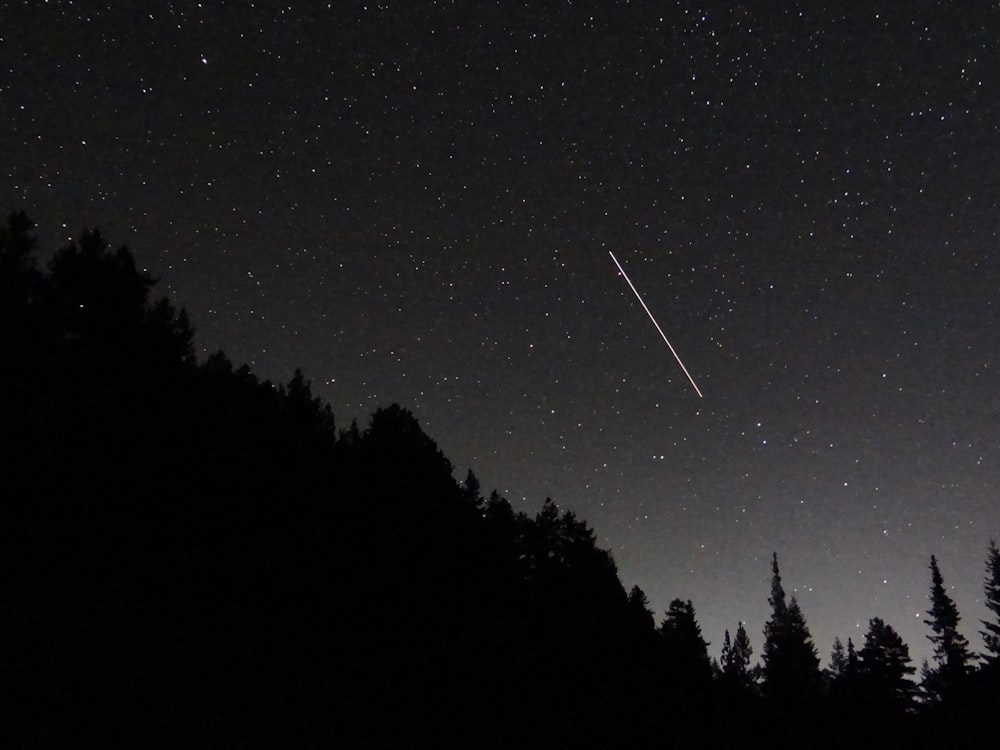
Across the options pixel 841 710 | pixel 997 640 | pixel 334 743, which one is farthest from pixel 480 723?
pixel 997 640

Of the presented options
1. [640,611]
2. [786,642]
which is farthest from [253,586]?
[786,642]

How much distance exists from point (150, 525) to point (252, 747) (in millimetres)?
8408

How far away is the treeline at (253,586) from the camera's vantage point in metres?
15.2

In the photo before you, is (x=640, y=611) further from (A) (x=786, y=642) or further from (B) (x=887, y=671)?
(A) (x=786, y=642)

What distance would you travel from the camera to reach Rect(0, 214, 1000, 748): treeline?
15180mm

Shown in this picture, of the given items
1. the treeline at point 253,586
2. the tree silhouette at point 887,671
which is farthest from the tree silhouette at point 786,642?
the treeline at point 253,586

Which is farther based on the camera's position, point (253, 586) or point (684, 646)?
point (684, 646)

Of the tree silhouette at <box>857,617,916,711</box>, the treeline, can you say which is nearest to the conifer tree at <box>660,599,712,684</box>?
the treeline

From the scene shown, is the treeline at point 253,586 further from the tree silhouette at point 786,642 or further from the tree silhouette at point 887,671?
the tree silhouette at point 786,642

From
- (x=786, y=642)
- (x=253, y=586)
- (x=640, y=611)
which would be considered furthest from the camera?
(x=786, y=642)

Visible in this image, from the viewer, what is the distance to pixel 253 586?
21891mm

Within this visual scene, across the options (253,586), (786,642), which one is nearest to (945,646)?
(786,642)

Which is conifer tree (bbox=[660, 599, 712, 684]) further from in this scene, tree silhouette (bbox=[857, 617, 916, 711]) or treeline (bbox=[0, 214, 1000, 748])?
tree silhouette (bbox=[857, 617, 916, 711])

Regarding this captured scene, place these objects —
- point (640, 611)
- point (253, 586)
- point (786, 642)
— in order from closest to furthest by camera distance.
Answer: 1. point (253, 586)
2. point (640, 611)
3. point (786, 642)
